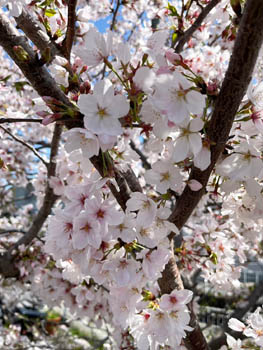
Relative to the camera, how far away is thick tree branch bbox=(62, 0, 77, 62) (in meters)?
1.33

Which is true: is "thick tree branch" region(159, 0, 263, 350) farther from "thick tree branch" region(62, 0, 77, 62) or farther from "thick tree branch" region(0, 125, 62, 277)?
"thick tree branch" region(0, 125, 62, 277)

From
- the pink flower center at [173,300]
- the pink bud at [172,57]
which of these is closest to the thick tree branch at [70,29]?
the pink bud at [172,57]

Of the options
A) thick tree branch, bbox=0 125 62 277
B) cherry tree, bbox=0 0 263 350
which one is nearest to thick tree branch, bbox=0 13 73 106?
cherry tree, bbox=0 0 263 350

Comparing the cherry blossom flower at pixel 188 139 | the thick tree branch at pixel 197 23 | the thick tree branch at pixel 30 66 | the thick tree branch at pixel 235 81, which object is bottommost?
the cherry blossom flower at pixel 188 139

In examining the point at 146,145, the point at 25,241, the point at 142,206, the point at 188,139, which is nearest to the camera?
the point at 188,139

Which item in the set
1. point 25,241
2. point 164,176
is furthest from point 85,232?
point 25,241

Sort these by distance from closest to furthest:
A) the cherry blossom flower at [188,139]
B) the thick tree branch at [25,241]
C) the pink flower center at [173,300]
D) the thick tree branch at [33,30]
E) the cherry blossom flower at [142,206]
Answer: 1. the cherry blossom flower at [188,139]
2. the cherry blossom flower at [142,206]
3. the pink flower center at [173,300]
4. the thick tree branch at [33,30]
5. the thick tree branch at [25,241]

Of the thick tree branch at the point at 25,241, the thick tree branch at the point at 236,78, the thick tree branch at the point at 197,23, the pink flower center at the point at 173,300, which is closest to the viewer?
the thick tree branch at the point at 236,78

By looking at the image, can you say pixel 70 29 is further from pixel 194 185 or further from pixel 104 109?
pixel 194 185

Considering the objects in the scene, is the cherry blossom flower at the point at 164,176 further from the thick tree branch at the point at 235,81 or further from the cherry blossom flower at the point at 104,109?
the cherry blossom flower at the point at 104,109

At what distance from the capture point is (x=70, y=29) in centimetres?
139

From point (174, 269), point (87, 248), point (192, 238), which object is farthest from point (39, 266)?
point (87, 248)

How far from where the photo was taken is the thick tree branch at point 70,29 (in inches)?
52.4

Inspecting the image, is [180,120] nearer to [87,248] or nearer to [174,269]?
[87,248]
